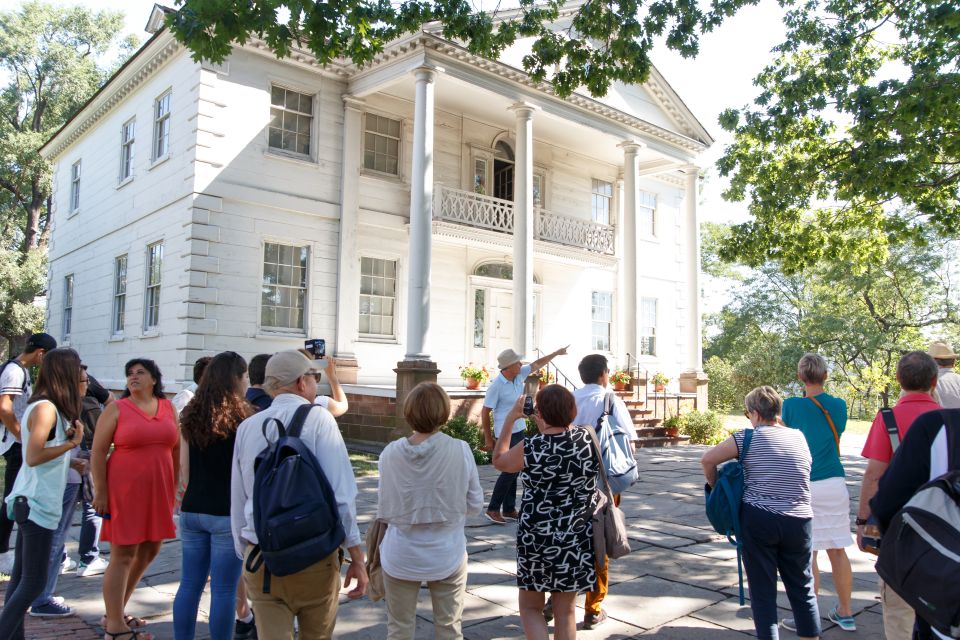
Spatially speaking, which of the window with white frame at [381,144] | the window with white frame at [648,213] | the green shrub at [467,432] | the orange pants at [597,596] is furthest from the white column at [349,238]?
the orange pants at [597,596]

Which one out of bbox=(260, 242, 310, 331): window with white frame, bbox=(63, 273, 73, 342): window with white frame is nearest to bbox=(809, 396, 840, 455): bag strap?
bbox=(260, 242, 310, 331): window with white frame

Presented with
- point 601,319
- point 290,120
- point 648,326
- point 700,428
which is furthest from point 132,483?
point 648,326

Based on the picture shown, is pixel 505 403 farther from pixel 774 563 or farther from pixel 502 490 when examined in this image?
pixel 774 563

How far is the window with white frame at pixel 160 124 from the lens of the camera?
16203mm

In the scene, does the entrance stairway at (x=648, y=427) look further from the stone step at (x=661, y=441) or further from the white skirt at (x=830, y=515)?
the white skirt at (x=830, y=515)

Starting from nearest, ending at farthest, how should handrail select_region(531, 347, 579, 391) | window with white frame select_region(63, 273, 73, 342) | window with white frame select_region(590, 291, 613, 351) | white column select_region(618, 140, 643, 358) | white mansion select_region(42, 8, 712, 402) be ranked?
white mansion select_region(42, 8, 712, 402), handrail select_region(531, 347, 579, 391), white column select_region(618, 140, 643, 358), window with white frame select_region(63, 273, 73, 342), window with white frame select_region(590, 291, 613, 351)

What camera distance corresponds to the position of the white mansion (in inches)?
577

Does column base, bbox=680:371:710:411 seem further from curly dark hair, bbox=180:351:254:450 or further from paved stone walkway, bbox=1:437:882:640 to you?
curly dark hair, bbox=180:351:254:450

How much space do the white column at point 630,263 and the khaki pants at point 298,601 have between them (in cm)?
1568

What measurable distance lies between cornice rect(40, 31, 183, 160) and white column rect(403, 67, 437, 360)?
5395 mm

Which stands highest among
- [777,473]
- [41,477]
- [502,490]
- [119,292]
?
[119,292]

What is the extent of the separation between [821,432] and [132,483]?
453 cm

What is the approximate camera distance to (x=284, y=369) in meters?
3.49

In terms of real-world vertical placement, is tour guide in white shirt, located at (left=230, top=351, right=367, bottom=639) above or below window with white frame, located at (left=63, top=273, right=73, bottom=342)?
below
